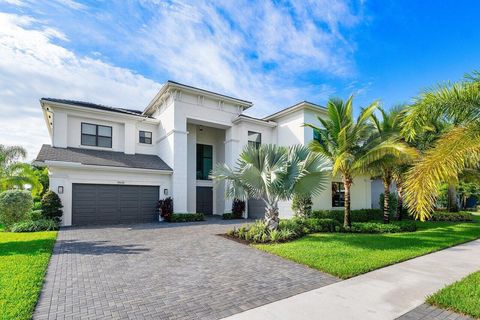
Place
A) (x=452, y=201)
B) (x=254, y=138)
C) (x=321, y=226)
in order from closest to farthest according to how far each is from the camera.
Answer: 1. (x=321, y=226)
2. (x=254, y=138)
3. (x=452, y=201)

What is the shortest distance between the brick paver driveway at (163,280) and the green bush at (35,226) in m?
4.10

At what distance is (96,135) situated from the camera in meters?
17.0

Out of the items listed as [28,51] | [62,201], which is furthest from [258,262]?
[62,201]

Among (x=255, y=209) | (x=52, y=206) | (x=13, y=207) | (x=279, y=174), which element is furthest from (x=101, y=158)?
(x=279, y=174)

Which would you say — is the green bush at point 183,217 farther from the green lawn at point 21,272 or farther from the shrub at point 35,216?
the green lawn at point 21,272

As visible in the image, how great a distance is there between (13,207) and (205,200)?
11617 millimetres

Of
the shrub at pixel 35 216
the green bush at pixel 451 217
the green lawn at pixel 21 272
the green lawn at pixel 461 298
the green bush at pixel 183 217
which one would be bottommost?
the green bush at pixel 451 217

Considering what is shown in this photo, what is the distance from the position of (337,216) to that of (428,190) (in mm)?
11029

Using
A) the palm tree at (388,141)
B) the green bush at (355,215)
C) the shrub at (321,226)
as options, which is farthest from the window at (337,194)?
the shrub at (321,226)

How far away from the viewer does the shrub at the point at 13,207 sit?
492 inches

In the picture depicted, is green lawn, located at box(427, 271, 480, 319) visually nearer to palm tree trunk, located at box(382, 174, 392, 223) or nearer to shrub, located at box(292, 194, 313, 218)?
palm tree trunk, located at box(382, 174, 392, 223)

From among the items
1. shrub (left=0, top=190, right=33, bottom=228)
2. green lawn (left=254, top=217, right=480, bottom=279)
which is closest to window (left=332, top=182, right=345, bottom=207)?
green lawn (left=254, top=217, right=480, bottom=279)

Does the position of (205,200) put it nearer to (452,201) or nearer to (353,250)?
(353,250)

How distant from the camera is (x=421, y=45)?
40.2 feet
